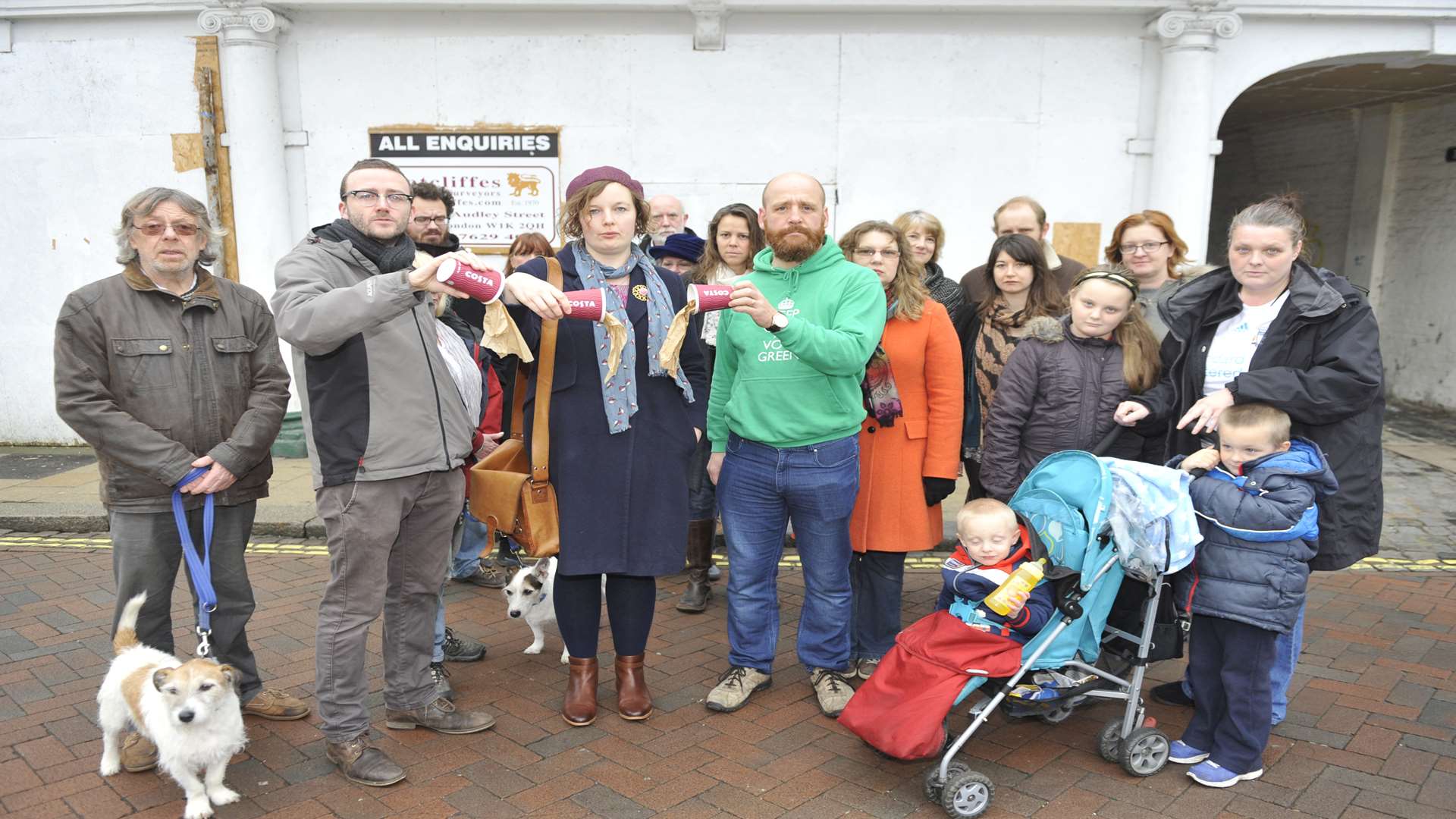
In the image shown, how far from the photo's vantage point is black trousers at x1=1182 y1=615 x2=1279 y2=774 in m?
3.34

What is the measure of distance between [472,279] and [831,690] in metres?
2.26

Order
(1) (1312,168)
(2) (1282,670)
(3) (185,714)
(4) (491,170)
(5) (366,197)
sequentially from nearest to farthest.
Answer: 1. (3) (185,714)
2. (5) (366,197)
3. (2) (1282,670)
4. (4) (491,170)
5. (1) (1312,168)

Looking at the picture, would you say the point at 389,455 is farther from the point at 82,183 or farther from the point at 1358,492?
the point at 82,183

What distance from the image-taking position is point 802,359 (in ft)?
11.9

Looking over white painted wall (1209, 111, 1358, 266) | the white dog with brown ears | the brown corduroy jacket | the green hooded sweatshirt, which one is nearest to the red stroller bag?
the green hooded sweatshirt

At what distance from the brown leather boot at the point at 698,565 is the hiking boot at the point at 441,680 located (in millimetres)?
1410

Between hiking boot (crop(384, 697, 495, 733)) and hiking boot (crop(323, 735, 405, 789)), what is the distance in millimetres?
330

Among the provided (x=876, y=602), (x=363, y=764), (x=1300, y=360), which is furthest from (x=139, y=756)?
(x=1300, y=360)

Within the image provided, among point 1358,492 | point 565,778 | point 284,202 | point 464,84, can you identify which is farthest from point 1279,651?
point 284,202

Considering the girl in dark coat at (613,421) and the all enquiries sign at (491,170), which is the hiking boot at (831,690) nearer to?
the girl in dark coat at (613,421)

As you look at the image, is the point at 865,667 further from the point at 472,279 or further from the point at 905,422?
the point at 472,279

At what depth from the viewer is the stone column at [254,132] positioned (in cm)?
779

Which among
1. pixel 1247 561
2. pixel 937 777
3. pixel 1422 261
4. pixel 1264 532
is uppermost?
pixel 1422 261

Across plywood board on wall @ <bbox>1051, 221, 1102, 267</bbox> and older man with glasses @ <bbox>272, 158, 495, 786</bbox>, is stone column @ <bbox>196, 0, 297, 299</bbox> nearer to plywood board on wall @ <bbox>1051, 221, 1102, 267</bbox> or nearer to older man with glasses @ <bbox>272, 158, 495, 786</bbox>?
older man with glasses @ <bbox>272, 158, 495, 786</bbox>
